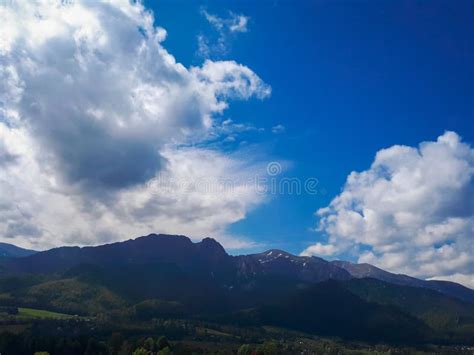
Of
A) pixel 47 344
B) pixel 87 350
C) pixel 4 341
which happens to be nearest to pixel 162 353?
pixel 87 350

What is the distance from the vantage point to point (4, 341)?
199000mm

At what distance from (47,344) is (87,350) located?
16827mm

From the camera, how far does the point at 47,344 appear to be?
196 metres

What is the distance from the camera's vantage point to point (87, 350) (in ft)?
645

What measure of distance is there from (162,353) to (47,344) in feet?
160

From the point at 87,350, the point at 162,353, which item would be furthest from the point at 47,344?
the point at 162,353

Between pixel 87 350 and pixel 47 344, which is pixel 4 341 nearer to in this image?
pixel 47 344

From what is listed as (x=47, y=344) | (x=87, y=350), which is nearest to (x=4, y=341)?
(x=47, y=344)

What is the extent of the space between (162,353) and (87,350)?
32.1 meters

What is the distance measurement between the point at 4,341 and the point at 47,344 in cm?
2011

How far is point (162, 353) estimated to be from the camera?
195m

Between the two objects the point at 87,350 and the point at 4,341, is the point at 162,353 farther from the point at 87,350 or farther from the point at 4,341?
the point at 4,341

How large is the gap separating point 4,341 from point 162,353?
68.7 metres
